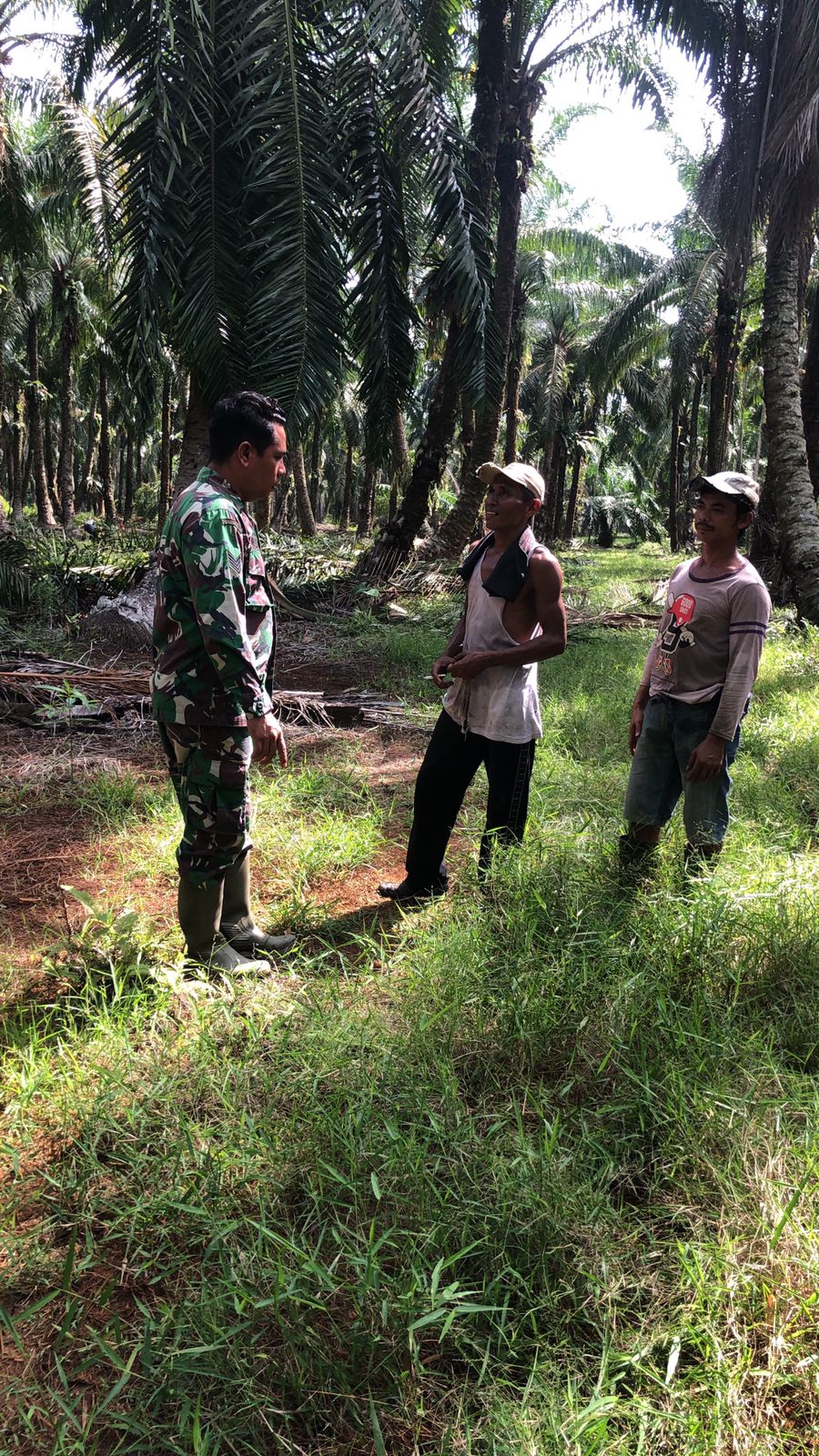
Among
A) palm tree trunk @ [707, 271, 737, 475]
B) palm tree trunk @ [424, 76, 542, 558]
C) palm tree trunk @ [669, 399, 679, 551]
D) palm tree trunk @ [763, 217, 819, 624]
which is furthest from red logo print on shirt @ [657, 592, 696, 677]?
palm tree trunk @ [669, 399, 679, 551]

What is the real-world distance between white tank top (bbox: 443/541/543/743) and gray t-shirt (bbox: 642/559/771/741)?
0.50 metres

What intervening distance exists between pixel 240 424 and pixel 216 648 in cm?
74

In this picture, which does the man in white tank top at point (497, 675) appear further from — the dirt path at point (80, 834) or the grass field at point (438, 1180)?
the dirt path at point (80, 834)

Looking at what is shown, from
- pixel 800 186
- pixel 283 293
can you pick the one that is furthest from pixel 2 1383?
pixel 800 186

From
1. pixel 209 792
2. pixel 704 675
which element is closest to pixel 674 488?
pixel 704 675

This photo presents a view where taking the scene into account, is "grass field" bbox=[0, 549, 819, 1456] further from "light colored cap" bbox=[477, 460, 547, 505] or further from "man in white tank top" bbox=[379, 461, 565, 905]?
"light colored cap" bbox=[477, 460, 547, 505]

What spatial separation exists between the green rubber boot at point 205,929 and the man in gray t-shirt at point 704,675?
5.47 feet

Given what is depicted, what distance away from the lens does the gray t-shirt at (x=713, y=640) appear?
3.02 m

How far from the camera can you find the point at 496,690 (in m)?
3.39

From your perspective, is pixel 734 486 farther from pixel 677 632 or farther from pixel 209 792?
pixel 209 792

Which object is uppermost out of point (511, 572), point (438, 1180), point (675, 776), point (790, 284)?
point (790, 284)

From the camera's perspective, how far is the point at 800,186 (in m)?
8.33

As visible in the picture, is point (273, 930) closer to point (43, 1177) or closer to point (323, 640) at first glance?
point (43, 1177)

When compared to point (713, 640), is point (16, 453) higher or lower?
higher
